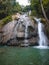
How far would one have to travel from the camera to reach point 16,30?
29.9 metres

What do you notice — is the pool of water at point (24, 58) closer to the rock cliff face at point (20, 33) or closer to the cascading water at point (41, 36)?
the rock cliff face at point (20, 33)

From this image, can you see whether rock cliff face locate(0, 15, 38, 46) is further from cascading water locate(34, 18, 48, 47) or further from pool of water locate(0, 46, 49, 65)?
pool of water locate(0, 46, 49, 65)

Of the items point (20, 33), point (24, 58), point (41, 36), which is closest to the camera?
point (24, 58)

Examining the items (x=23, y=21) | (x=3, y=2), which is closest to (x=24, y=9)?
(x=3, y=2)

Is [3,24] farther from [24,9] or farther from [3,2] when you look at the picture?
[24,9]

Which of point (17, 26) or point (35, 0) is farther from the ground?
point (35, 0)

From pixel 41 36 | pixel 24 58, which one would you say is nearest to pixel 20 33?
pixel 41 36

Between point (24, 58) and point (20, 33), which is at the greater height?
point (20, 33)

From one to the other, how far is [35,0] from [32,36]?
34.8 ft

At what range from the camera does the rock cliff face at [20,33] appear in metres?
28.5

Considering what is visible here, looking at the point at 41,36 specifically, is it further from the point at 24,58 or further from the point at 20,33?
the point at 24,58

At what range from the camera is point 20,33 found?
96.4 feet

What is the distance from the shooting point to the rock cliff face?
28.5m

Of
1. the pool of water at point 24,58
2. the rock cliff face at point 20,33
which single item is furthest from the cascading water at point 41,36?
the pool of water at point 24,58
